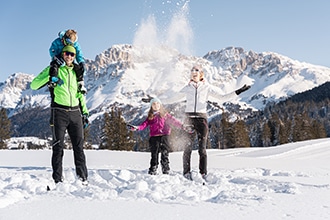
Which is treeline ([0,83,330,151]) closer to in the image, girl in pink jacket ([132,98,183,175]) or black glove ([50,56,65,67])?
girl in pink jacket ([132,98,183,175])

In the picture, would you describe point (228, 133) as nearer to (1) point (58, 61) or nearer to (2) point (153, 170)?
(2) point (153, 170)

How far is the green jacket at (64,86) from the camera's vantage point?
489 centimetres

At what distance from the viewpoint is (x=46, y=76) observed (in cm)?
489

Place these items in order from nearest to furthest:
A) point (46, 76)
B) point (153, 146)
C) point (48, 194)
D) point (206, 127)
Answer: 1. point (48, 194)
2. point (46, 76)
3. point (206, 127)
4. point (153, 146)

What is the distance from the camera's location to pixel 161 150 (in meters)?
6.94

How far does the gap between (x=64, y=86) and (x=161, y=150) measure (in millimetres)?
2610

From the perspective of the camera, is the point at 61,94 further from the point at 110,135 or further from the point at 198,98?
the point at 110,135

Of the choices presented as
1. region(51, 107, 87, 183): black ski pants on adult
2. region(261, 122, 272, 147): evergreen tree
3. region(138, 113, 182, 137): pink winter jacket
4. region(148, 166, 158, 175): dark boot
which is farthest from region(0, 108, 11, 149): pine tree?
region(51, 107, 87, 183): black ski pants on adult

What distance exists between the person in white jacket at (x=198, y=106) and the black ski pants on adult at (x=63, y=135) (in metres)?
1.87

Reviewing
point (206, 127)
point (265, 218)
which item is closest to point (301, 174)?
point (206, 127)

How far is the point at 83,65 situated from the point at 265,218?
3.61m

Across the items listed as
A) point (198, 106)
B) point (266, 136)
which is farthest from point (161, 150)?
point (266, 136)

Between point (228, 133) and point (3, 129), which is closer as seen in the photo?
point (3, 129)

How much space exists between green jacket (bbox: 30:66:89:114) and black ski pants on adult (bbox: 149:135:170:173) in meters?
2.08
